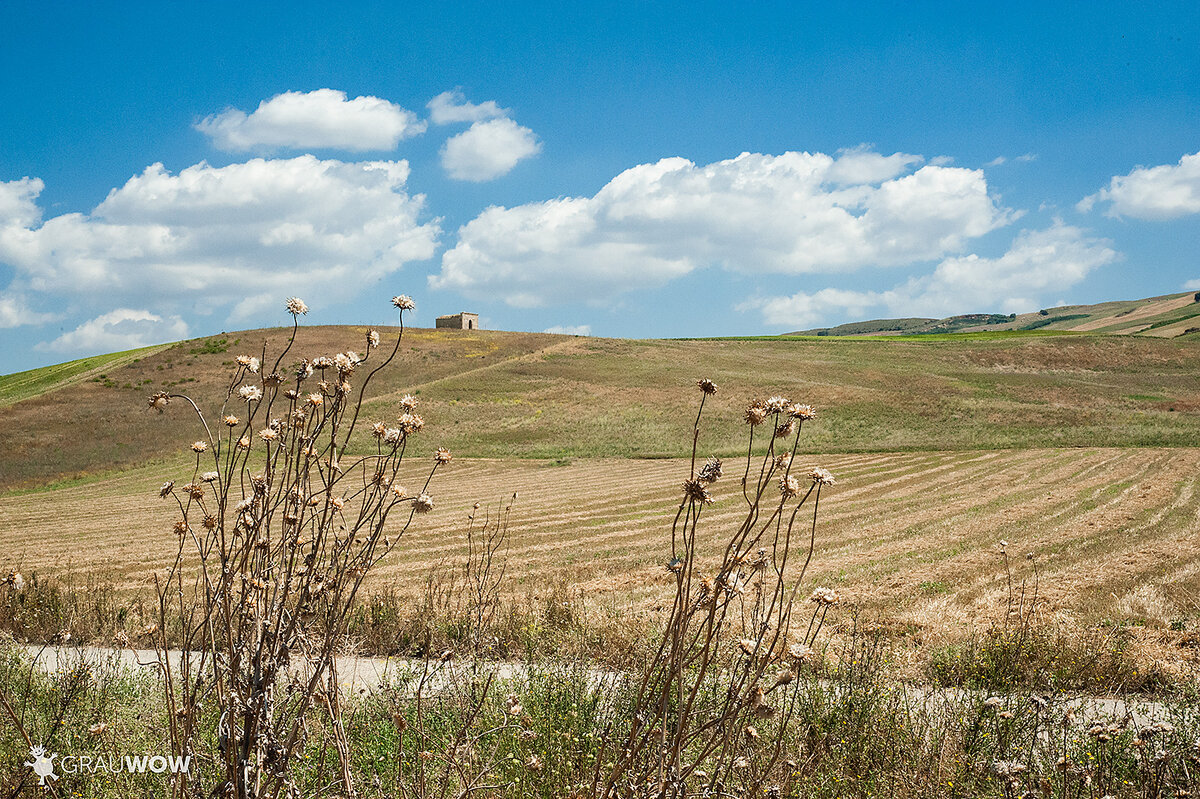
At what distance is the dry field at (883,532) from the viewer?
1242cm

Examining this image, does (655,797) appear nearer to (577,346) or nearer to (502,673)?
(502,673)

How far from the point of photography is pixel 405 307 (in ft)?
8.66

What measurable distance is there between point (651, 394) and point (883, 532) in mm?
35511

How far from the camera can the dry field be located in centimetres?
1242

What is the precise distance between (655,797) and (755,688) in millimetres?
417

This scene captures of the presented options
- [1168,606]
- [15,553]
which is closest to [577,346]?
[15,553]

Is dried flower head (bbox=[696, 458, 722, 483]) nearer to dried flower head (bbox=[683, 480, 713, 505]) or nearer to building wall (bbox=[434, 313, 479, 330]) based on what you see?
dried flower head (bbox=[683, 480, 713, 505])

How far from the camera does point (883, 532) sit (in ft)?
58.9

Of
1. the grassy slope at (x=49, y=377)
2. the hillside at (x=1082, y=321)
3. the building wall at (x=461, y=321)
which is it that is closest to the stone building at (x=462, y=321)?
the building wall at (x=461, y=321)

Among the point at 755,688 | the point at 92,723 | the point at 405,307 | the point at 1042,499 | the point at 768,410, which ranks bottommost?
the point at 1042,499

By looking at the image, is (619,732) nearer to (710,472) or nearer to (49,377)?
(710,472)

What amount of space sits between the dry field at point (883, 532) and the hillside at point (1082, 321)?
83671 millimetres

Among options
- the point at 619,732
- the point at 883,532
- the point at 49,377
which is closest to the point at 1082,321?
the point at 883,532

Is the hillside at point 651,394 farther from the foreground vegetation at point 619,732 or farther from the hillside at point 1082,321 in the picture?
the hillside at point 1082,321
